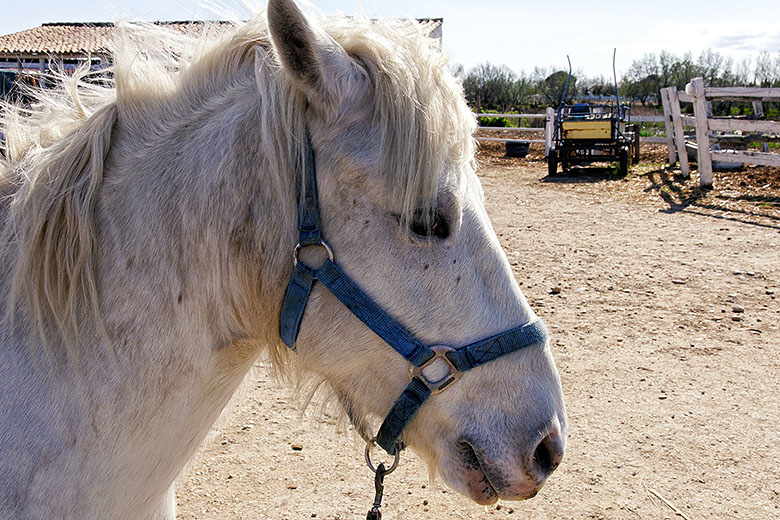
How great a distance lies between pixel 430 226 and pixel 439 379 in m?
0.37

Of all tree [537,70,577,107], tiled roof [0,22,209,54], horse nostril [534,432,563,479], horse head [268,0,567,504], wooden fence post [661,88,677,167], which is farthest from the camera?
tree [537,70,577,107]

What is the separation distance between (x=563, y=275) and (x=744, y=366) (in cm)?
247

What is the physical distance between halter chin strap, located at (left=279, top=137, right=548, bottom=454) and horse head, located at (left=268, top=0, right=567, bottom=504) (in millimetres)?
17

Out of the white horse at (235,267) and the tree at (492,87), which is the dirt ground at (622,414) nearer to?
the white horse at (235,267)

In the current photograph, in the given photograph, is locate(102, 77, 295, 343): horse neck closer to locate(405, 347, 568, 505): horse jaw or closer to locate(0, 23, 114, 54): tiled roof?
locate(405, 347, 568, 505): horse jaw

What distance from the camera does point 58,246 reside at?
4.58ft

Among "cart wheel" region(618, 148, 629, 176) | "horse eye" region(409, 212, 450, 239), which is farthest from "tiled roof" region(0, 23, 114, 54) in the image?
"horse eye" region(409, 212, 450, 239)

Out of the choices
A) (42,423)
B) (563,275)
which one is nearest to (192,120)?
(42,423)

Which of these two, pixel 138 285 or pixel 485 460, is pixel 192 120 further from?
pixel 485 460

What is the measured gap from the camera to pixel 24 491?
4.39 feet

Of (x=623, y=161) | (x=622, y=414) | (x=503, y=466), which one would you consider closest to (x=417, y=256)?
(x=503, y=466)

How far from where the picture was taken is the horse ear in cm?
128

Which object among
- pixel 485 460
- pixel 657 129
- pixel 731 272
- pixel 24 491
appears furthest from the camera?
pixel 657 129

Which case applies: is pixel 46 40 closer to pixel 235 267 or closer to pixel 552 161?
pixel 552 161
